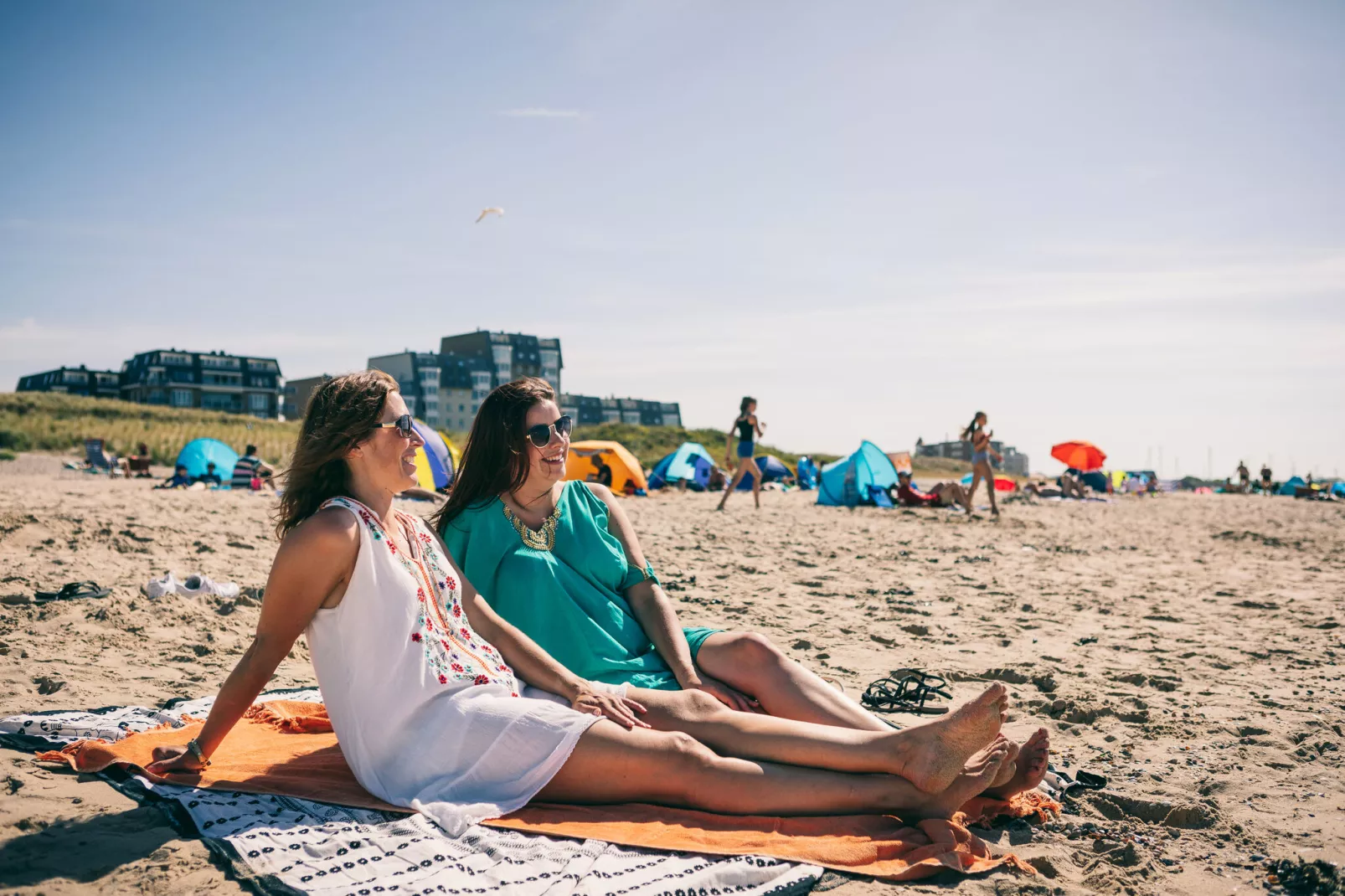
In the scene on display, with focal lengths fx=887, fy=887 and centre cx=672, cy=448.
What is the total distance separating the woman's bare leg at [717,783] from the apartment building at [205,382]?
64.6 m

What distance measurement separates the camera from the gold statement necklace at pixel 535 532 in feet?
10.2

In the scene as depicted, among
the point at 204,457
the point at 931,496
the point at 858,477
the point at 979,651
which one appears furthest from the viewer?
the point at 204,457

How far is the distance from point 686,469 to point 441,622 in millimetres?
18386

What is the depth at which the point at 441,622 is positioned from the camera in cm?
256

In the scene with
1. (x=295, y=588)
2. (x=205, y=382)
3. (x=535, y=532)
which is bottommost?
(x=295, y=588)

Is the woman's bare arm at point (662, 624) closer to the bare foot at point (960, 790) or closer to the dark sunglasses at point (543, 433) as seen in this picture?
the dark sunglasses at point (543, 433)

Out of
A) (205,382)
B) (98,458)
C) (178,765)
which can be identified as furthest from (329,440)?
(205,382)

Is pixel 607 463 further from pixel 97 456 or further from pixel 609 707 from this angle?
pixel 609 707

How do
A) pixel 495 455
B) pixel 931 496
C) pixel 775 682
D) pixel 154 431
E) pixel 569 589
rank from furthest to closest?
pixel 154 431
pixel 931 496
pixel 495 455
pixel 569 589
pixel 775 682

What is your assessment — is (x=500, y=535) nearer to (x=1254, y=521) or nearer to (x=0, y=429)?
(x=1254, y=521)

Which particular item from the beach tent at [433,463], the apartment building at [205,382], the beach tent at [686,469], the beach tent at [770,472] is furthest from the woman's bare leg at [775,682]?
the apartment building at [205,382]

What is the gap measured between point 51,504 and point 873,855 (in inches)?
364

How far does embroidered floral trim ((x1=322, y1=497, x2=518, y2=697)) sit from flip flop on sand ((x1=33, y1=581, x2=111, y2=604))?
3.54 m

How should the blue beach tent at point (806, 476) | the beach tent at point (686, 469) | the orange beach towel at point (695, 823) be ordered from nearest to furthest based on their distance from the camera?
the orange beach towel at point (695, 823) < the beach tent at point (686, 469) < the blue beach tent at point (806, 476)
